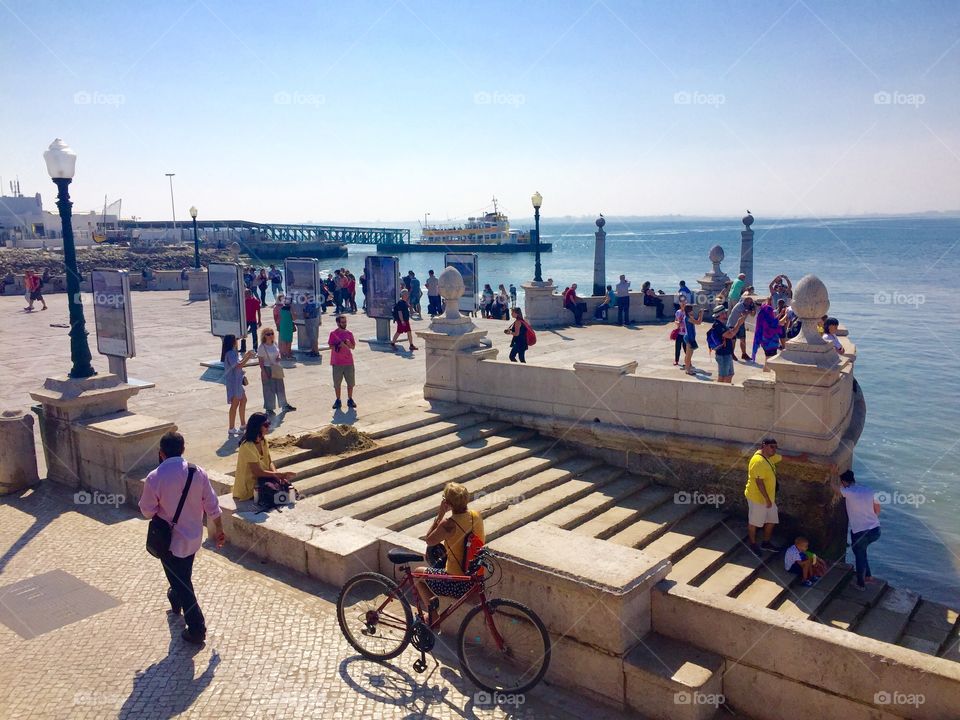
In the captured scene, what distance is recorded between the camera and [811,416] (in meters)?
9.82

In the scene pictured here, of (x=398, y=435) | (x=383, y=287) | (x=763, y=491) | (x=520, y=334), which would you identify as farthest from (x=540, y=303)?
(x=763, y=491)

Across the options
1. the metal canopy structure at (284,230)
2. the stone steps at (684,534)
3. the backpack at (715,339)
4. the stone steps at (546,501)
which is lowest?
the stone steps at (684,534)

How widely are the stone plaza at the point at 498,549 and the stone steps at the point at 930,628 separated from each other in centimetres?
3

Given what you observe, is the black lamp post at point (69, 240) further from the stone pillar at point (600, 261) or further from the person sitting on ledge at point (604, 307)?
the stone pillar at point (600, 261)

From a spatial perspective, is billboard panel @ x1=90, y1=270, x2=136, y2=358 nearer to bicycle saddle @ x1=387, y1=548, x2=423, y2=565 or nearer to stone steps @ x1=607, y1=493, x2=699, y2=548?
stone steps @ x1=607, y1=493, x2=699, y2=548

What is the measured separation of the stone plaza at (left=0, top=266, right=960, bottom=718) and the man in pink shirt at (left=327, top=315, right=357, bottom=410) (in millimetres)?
450

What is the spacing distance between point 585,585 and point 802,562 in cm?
577

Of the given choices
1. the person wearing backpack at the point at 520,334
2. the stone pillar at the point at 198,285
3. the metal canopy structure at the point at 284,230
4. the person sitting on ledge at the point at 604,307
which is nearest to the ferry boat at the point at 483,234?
the metal canopy structure at the point at 284,230

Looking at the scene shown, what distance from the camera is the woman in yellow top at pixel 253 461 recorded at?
7316mm

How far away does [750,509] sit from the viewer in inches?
380

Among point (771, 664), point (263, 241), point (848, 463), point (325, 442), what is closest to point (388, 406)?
point (325, 442)

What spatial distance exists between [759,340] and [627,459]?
16.0ft

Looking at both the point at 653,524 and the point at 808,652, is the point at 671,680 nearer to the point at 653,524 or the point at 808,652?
the point at 808,652

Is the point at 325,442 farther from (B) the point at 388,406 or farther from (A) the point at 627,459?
(A) the point at 627,459
